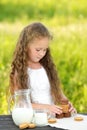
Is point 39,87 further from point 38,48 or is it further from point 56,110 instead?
point 56,110

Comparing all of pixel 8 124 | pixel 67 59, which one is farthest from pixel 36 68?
pixel 67 59

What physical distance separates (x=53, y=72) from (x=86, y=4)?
9763 mm

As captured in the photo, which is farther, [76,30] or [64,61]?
[76,30]

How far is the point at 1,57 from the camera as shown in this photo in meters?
5.91

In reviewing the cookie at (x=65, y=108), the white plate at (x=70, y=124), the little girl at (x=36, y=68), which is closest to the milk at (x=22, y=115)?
the white plate at (x=70, y=124)

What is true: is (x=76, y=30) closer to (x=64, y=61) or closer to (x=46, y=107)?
(x=64, y=61)

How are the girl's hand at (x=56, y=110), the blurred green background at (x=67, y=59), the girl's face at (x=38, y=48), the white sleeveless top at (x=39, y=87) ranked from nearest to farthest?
the girl's hand at (x=56, y=110) → the girl's face at (x=38, y=48) → the white sleeveless top at (x=39, y=87) → the blurred green background at (x=67, y=59)

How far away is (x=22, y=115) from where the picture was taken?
8.82 ft

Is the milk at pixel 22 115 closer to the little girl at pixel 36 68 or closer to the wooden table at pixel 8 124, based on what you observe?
the wooden table at pixel 8 124

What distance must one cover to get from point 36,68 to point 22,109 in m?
0.61

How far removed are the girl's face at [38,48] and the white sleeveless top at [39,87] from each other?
0.10 metres

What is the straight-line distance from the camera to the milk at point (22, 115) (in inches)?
106

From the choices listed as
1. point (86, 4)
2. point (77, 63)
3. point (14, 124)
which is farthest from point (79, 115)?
point (86, 4)

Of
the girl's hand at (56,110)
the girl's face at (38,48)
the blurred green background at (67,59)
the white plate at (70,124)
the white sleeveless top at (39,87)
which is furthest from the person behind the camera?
the blurred green background at (67,59)
